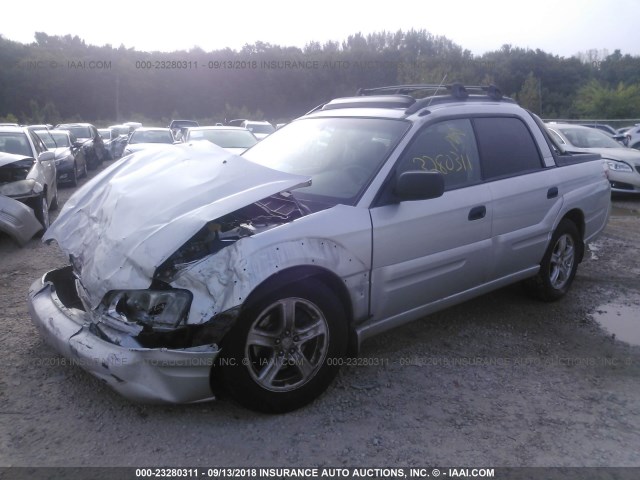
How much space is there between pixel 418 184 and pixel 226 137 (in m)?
8.96

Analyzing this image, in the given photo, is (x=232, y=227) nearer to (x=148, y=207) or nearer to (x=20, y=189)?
(x=148, y=207)

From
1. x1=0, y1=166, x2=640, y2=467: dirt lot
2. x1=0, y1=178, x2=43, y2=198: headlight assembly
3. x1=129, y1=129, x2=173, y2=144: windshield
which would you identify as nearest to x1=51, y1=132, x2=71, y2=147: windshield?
x1=129, y1=129, x2=173, y2=144: windshield

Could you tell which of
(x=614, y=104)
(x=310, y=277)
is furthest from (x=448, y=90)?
(x=614, y=104)

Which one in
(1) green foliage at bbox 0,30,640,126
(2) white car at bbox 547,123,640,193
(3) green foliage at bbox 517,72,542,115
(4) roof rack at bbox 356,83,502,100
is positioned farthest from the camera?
(1) green foliage at bbox 0,30,640,126

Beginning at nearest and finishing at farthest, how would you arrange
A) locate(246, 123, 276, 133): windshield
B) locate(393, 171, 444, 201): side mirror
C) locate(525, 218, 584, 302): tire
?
locate(393, 171, 444, 201): side mirror → locate(525, 218, 584, 302): tire → locate(246, 123, 276, 133): windshield

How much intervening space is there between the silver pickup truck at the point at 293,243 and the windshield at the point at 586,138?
7.88m

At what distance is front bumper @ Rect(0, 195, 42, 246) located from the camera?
238 inches

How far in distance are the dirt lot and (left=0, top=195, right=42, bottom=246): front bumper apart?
176 cm

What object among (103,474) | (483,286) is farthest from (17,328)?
(483,286)

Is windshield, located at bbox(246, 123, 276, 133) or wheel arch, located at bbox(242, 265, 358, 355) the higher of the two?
wheel arch, located at bbox(242, 265, 358, 355)

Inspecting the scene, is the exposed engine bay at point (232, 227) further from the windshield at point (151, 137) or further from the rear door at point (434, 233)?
the windshield at point (151, 137)

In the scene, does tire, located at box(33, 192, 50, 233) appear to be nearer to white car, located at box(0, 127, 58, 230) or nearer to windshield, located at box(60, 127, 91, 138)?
white car, located at box(0, 127, 58, 230)

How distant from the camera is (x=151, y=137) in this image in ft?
51.3

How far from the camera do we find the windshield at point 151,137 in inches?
606
